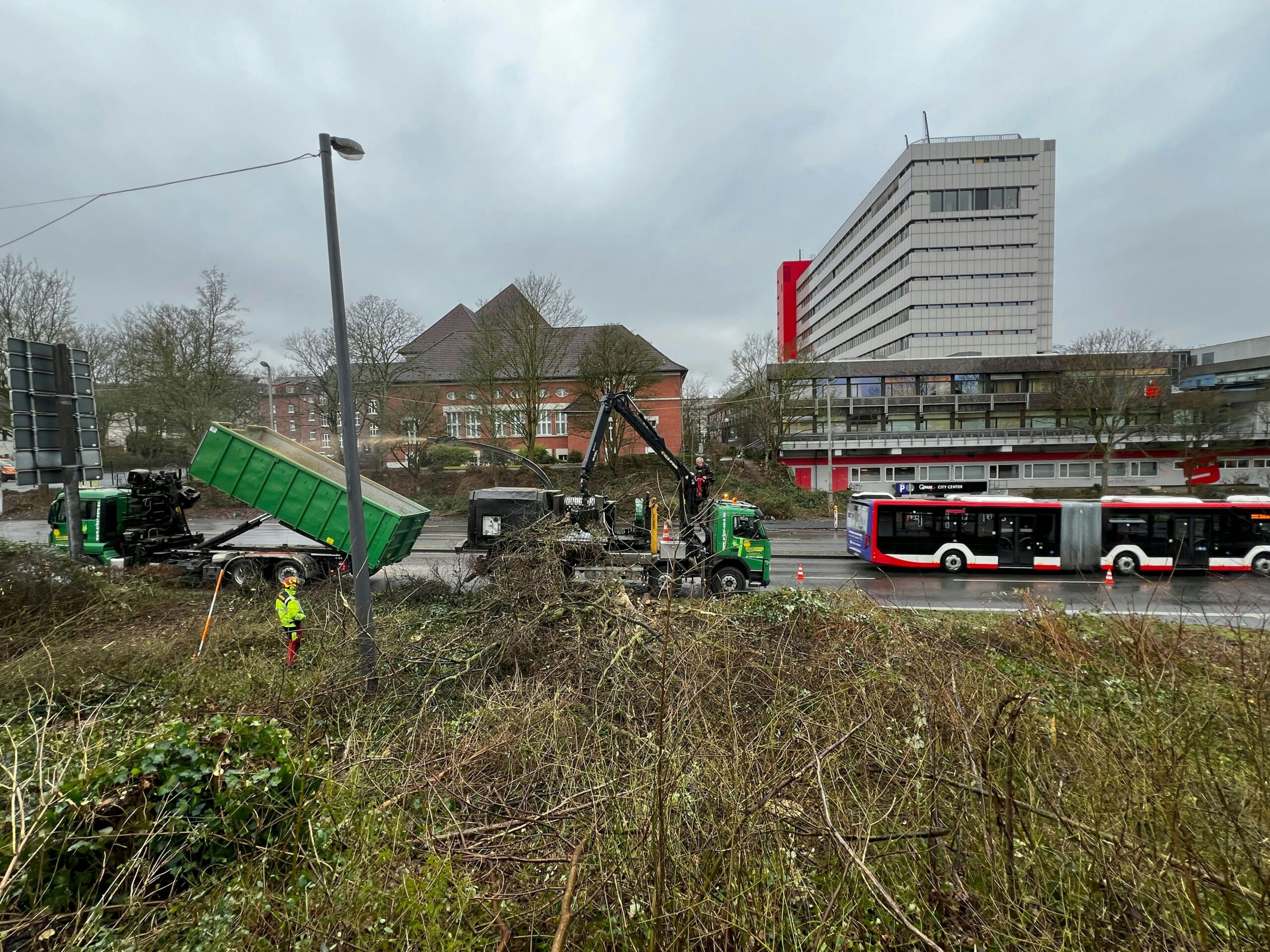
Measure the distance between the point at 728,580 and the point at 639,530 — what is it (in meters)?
2.19

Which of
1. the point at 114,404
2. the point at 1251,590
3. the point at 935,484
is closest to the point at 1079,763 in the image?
the point at 935,484

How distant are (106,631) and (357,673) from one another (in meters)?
4.48

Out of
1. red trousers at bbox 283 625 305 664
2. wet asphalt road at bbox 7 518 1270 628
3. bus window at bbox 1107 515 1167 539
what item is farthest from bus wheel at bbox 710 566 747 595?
bus window at bbox 1107 515 1167 539

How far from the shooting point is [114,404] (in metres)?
27.5

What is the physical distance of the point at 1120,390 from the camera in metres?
28.9

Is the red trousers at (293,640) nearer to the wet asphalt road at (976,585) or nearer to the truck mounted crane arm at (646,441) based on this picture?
the wet asphalt road at (976,585)

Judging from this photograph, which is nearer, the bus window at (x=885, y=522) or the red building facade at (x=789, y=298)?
the bus window at (x=885, y=522)

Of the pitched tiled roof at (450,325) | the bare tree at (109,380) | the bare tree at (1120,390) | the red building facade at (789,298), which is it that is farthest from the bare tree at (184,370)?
the red building facade at (789,298)

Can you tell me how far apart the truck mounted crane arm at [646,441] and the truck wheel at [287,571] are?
19.8 ft

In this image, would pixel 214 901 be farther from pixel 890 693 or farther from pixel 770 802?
pixel 890 693

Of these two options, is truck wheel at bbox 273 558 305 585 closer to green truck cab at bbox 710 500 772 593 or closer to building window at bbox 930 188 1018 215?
green truck cab at bbox 710 500 772 593

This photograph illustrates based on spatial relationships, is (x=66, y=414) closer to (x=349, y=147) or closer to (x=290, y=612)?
(x=290, y=612)

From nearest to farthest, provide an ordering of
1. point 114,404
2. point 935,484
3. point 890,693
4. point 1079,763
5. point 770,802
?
1. point 770,802
2. point 1079,763
3. point 890,693
4. point 935,484
5. point 114,404

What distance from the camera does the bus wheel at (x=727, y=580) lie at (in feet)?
37.4
